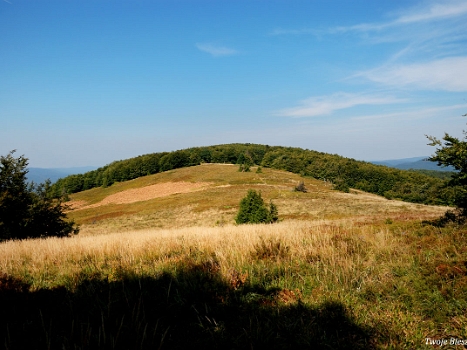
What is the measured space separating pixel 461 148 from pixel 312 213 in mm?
30127

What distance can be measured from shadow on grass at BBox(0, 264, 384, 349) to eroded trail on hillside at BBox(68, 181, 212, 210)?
6687 cm

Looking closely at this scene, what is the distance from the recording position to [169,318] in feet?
11.1

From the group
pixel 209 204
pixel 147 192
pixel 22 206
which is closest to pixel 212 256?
pixel 22 206

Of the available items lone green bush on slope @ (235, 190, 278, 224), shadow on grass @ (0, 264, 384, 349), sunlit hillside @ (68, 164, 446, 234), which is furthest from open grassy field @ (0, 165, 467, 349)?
lone green bush on slope @ (235, 190, 278, 224)

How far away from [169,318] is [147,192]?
7724 centimetres

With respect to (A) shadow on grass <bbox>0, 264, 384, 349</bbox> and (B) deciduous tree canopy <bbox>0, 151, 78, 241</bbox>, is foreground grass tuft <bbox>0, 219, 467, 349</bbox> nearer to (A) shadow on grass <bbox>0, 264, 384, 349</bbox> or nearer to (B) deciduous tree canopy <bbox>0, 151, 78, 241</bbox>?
(A) shadow on grass <bbox>0, 264, 384, 349</bbox>

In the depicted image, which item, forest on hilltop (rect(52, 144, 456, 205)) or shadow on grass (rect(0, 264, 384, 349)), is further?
forest on hilltop (rect(52, 144, 456, 205))

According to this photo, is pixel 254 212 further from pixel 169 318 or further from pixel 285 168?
pixel 285 168

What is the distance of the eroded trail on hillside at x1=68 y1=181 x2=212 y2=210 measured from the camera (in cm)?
7206

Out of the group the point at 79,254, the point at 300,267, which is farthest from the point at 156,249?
the point at 300,267

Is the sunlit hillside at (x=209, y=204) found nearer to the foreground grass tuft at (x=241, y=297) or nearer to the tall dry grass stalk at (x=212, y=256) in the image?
the tall dry grass stalk at (x=212, y=256)

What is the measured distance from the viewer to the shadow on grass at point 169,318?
277 cm

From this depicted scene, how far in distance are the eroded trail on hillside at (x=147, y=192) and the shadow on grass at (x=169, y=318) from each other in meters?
66.9

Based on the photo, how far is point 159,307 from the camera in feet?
11.9
